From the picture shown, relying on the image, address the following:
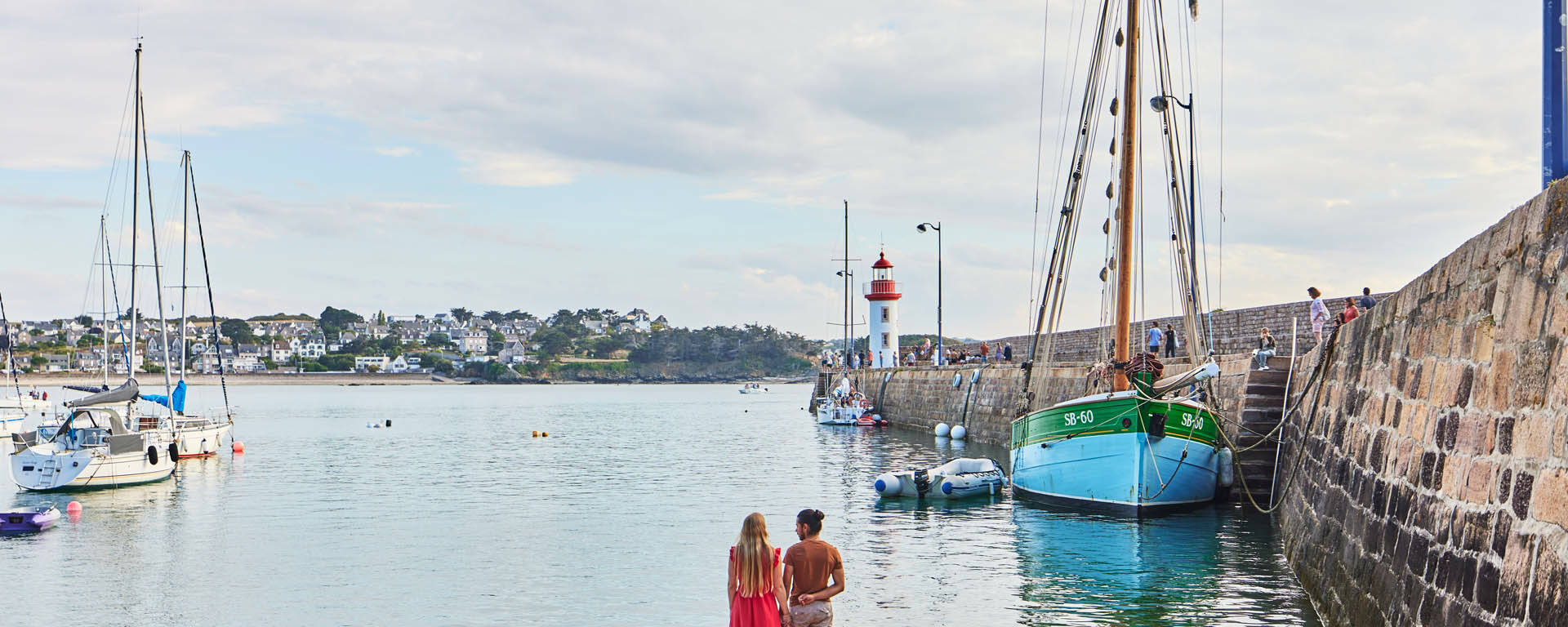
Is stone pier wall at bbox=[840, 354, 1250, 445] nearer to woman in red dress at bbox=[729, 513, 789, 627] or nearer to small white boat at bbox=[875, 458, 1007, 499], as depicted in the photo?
small white boat at bbox=[875, 458, 1007, 499]

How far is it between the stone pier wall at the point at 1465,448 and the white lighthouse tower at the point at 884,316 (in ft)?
202

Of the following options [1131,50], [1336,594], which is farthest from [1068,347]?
[1336,594]

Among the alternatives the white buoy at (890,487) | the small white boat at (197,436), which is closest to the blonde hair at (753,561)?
the white buoy at (890,487)

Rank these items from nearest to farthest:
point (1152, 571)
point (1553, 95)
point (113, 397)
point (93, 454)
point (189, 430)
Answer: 1. point (1553, 95)
2. point (1152, 571)
3. point (93, 454)
4. point (113, 397)
5. point (189, 430)

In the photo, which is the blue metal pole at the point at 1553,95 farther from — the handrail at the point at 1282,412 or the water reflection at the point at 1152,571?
the handrail at the point at 1282,412

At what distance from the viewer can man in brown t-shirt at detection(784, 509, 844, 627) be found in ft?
31.7

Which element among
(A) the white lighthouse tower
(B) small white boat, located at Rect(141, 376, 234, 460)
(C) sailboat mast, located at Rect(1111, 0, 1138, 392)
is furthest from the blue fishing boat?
(A) the white lighthouse tower

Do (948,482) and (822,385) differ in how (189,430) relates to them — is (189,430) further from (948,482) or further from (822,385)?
(822,385)

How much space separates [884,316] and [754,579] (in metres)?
67.5

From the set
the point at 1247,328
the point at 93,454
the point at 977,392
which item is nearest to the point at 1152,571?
the point at 1247,328

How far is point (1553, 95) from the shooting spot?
27.7 ft

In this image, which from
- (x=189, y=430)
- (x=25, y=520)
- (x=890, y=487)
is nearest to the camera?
(x=25, y=520)

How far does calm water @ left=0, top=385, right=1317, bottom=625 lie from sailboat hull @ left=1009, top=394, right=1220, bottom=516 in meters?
0.48

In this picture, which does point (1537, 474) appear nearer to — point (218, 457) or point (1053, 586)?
point (1053, 586)
